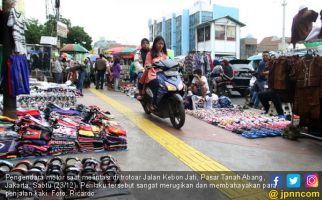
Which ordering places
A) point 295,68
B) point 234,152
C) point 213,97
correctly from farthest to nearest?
point 213,97 → point 295,68 → point 234,152

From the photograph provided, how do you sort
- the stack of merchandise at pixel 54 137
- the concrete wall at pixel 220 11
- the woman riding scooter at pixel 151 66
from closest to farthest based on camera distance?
the stack of merchandise at pixel 54 137 < the woman riding scooter at pixel 151 66 < the concrete wall at pixel 220 11

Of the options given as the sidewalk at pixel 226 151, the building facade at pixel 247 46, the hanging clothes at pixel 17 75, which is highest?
the building facade at pixel 247 46

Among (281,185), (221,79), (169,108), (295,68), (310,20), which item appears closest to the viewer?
(281,185)

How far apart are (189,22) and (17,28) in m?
46.3

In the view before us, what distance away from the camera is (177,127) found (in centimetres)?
737

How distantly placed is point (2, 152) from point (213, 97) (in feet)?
24.4

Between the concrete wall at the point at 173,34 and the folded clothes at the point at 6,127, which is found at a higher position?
the concrete wall at the point at 173,34

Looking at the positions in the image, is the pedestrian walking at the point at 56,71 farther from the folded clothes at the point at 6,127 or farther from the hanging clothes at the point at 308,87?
the hanging clothes at the point at 308,87

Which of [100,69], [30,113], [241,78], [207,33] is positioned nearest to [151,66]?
[30,113]

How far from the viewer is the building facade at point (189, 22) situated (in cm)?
4809

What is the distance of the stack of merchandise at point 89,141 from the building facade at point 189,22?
138 ft

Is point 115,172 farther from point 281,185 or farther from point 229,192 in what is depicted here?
point 281,185

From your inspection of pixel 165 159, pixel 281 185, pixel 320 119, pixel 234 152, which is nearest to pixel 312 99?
pixel 320 119

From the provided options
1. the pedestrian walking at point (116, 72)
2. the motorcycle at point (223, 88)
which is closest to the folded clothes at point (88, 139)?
the motorcycle at point (223, 88)
